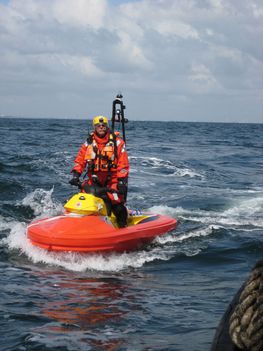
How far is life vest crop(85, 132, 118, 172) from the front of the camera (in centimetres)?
890

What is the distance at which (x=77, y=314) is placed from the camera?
5715mm

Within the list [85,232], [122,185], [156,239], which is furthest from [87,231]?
[156,239]

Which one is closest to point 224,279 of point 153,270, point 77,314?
point 153,270

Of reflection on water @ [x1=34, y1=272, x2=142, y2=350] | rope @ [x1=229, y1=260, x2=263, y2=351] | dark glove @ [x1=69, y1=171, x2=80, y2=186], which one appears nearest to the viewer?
rope @ [x1=229, y1=260, x2=263, y2=351]

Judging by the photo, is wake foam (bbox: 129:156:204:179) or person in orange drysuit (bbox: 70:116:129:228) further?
wake foam (bbox: 129:156:204:179)

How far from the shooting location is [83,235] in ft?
25.7

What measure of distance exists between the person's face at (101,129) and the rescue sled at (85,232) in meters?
1.07

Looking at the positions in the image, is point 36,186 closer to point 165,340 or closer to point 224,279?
point 224,279

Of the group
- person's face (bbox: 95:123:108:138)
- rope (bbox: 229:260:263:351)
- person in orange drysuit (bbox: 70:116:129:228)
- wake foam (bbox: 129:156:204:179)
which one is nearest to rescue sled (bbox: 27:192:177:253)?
person in orange drysuit (bbox: 70:116:129:228)

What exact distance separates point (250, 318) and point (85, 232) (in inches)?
206

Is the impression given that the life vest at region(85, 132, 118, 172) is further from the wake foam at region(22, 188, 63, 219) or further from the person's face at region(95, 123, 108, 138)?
the wake foam at region(22, 188, 63, 219)

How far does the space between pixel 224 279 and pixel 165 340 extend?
247 centimetres

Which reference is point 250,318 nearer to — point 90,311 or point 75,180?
point 90,311

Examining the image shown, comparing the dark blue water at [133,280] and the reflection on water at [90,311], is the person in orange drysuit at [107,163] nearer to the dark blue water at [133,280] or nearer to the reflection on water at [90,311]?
the dark blue water at [133,280]
